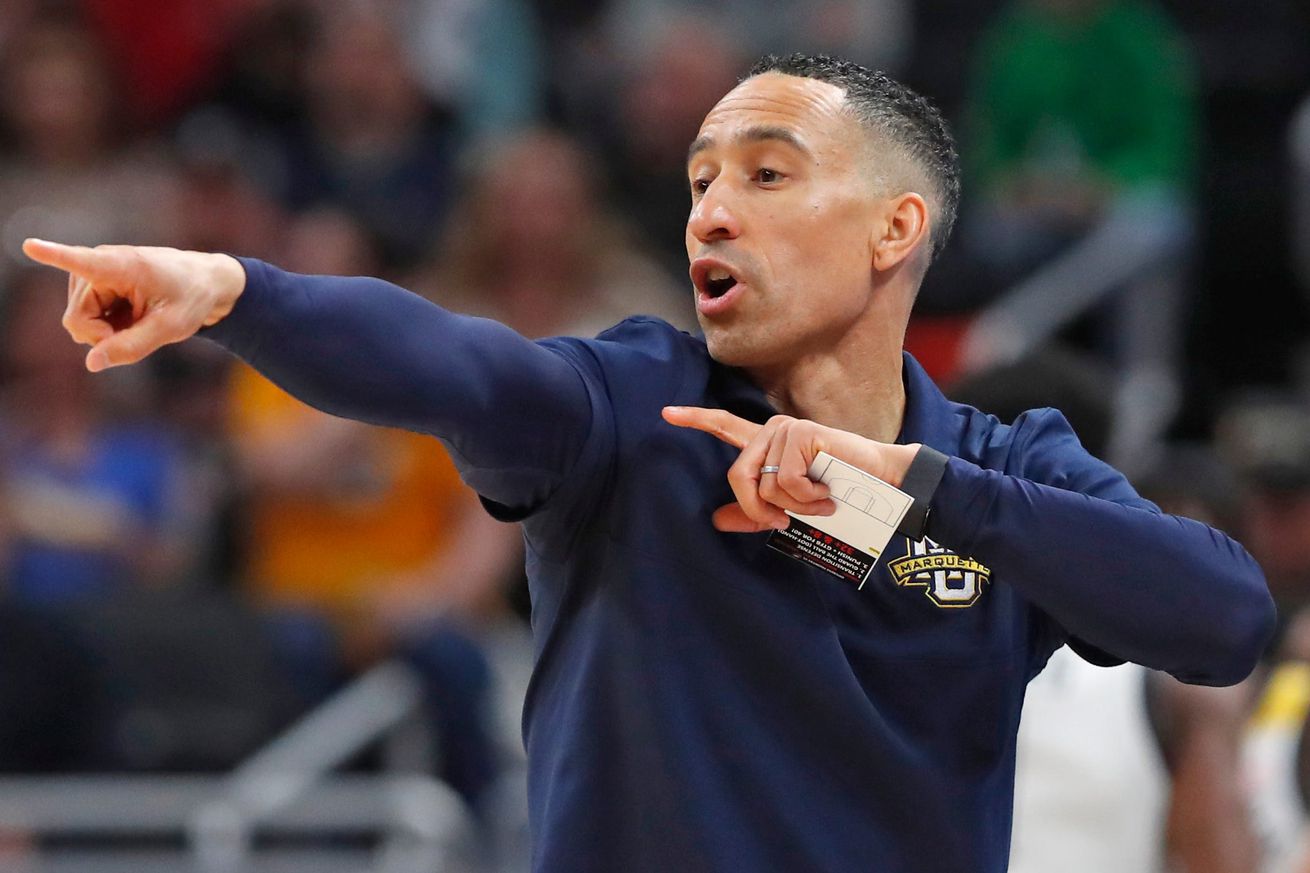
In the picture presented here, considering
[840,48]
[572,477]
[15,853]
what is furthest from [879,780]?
[840,48]

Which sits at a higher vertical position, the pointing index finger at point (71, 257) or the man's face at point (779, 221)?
the man's face at point (779, 221)

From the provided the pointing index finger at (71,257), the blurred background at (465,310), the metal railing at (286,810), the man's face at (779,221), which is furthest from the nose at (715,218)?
the metal railing at (286,810)

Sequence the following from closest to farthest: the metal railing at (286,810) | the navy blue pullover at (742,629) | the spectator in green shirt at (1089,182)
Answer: the navy blue pullover at (742,629)
the metal railing at (286,810)
the spectator in green shirt at (1089,182)

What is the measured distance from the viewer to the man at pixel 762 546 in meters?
2.64

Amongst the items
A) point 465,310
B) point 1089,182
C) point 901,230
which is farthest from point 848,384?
point 1089,182

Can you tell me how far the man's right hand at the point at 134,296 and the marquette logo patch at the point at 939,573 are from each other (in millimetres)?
1106

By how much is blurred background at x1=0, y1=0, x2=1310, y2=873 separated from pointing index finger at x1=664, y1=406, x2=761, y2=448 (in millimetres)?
1855

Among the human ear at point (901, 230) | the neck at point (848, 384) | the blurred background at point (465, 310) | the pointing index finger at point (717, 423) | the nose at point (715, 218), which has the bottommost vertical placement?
the pointing index finger at point (717, 423)

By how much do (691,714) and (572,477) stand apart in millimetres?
382

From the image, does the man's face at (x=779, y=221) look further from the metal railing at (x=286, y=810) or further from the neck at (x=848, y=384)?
the metal railing at (x=286, y=810)

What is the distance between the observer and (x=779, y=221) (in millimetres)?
2980

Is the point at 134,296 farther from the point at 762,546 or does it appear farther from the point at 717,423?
the point at 762,546

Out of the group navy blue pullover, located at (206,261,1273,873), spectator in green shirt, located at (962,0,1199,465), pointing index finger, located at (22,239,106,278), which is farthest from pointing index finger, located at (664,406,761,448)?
spectator in green shirt, located at (962,0,1199,465)

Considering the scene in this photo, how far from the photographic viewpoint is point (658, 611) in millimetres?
2807
